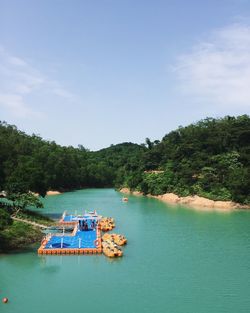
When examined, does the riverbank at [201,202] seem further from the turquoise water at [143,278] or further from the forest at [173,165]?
the turquoise water at [143,278]

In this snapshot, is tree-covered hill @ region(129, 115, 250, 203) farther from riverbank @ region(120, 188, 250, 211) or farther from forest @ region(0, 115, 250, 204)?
riverbank @ region(120, 188, 250, 211)

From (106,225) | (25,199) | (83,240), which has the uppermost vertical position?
(25,199)

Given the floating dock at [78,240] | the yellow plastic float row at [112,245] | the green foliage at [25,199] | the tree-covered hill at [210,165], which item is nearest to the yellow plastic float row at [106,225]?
the floating dock at [78,240]

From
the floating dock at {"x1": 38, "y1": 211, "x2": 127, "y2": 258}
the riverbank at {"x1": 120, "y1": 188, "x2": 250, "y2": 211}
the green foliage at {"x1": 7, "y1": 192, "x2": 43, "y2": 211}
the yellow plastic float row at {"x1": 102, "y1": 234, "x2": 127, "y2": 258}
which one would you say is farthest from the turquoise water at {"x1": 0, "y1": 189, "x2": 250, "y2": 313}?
the riverbank at {"x1": 120, "y1": 188, "x2": 250, "y2": 211}

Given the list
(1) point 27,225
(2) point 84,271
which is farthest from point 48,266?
(1) point 27,225

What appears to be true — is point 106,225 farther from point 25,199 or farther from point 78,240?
point 25,199

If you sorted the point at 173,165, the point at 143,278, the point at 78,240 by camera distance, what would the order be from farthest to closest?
the point at 173,165, the point at 78,240, the point at 143,278

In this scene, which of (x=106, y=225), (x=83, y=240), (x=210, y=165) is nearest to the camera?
(x=83, y=240)

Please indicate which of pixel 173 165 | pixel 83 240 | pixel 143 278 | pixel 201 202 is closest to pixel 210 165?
pixel 201 202
